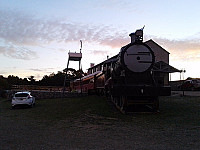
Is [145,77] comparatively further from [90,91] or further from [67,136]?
[90,91]

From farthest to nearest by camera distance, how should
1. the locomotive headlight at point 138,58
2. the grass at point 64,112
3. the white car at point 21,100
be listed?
the white car at point 21,100
the grass at point 64,112
the locomotive headlight at point 138,58

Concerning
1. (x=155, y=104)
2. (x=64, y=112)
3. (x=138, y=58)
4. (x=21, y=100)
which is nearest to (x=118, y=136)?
(x=155, y=104)

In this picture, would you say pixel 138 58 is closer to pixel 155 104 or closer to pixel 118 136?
pixel 155 104

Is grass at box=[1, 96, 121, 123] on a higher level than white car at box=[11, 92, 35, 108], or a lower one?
lower

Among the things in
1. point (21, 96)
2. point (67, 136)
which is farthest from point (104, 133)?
point (21, 96)

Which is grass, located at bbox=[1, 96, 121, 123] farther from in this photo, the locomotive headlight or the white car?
the locomotive headlight

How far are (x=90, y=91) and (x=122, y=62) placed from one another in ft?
56.5

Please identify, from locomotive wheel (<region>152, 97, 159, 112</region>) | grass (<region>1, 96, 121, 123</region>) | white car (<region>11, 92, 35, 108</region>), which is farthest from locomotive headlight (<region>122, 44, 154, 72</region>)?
white car (<region>11, 92, 35, 108</region>)

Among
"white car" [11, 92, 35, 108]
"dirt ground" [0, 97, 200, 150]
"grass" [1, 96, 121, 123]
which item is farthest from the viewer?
"white car" [11, 92, 35, 108]

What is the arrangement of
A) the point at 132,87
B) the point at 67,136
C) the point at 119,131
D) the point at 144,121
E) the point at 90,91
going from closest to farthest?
the point at 67,136 < the point at 119,131 < the point at 144,121 < the point at 132,87 < the point at 90,91

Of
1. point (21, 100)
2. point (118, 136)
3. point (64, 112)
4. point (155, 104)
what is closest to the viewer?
point (118, 136)

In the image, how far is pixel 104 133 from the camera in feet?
25.2

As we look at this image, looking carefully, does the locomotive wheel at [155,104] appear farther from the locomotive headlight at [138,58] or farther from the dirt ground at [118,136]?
the locomotive headlight at [138,58]

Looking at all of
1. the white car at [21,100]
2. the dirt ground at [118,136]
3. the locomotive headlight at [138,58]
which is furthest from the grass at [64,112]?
the locomotive headlight at [138,58]
